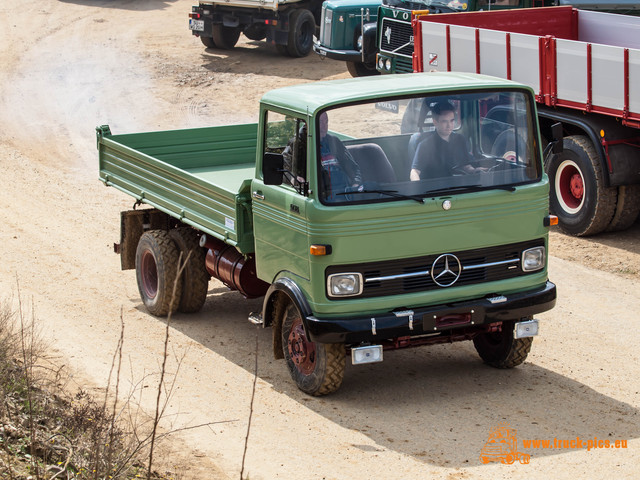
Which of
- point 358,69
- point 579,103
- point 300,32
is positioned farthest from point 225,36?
point 579,103

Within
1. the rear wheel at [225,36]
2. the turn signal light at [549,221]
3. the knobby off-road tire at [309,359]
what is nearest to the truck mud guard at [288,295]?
the knobby off-road tire at [309,359]

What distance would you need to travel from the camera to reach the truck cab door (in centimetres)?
694

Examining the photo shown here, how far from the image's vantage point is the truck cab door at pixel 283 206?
22.8 feet

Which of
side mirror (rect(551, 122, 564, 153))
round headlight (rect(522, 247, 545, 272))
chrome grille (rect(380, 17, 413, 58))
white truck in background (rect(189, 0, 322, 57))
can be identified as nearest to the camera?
round headlight (rect(522, 247, 545, 272))

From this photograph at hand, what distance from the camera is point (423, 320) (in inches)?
271

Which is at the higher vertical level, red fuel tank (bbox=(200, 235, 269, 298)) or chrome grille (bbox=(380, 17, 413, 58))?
chrome grille (bbox=(380, 17, 413, 58))

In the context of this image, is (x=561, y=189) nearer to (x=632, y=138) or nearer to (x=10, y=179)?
(x=632, y=138)

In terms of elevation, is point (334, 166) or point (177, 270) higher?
point (334, 166)

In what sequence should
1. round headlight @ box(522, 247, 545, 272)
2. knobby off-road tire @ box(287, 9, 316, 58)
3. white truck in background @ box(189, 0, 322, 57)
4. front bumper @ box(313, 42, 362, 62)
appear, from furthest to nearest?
knobby off-road tire @ box(287, 9, 316, 58) < white truck in background @ box(189, 0, 322, 57) < front bumper @ box(313, 42, 362, 62) < round headlight @ box(522, 247, 545, 272)

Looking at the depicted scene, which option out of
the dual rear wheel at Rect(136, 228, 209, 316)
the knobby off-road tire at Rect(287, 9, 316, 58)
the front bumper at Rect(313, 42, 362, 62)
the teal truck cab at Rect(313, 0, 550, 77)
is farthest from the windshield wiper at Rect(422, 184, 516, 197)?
the knobby off-road tire at Rect(287, 9, 316, 58)

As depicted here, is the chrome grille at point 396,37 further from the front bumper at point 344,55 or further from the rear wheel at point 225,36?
the rear wheel at point 225,36

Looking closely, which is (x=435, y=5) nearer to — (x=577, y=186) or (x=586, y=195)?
(x=577, y=186)

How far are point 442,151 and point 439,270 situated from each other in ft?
2.83

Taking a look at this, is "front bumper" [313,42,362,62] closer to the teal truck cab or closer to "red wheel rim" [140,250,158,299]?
the teal truck cab
